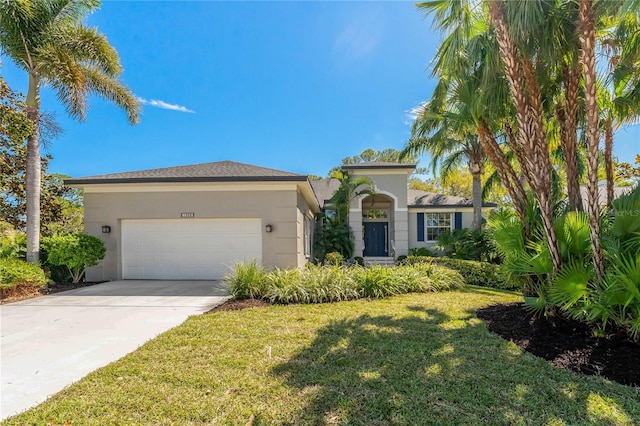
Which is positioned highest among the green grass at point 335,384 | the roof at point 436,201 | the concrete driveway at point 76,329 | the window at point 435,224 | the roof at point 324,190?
the roof at point 324,190

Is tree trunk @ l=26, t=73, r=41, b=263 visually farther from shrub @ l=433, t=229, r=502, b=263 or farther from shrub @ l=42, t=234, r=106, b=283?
shrub @ l=433, t=229, r=502, b=263

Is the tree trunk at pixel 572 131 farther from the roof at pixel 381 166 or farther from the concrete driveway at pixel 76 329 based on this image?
the roof at pixel 381 166

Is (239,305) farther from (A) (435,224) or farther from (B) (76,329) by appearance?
(A) (435,224)

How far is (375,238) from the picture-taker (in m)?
17.9

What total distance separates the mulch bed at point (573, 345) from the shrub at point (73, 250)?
1087 centimetres

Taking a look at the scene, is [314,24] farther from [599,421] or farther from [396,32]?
[599,421]

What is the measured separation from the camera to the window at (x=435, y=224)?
1695cm

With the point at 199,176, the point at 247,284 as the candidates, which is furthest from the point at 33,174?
the point at 247,284

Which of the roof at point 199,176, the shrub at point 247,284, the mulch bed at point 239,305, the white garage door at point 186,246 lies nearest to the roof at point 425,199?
the roof at point 199,176

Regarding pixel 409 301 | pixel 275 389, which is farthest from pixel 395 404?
pixel 409 301

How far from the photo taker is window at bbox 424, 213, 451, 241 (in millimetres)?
16953

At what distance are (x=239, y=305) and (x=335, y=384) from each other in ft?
12.8

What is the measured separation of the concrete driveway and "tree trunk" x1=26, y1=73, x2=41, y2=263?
2117 mm

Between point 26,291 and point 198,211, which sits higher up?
point 198,211
